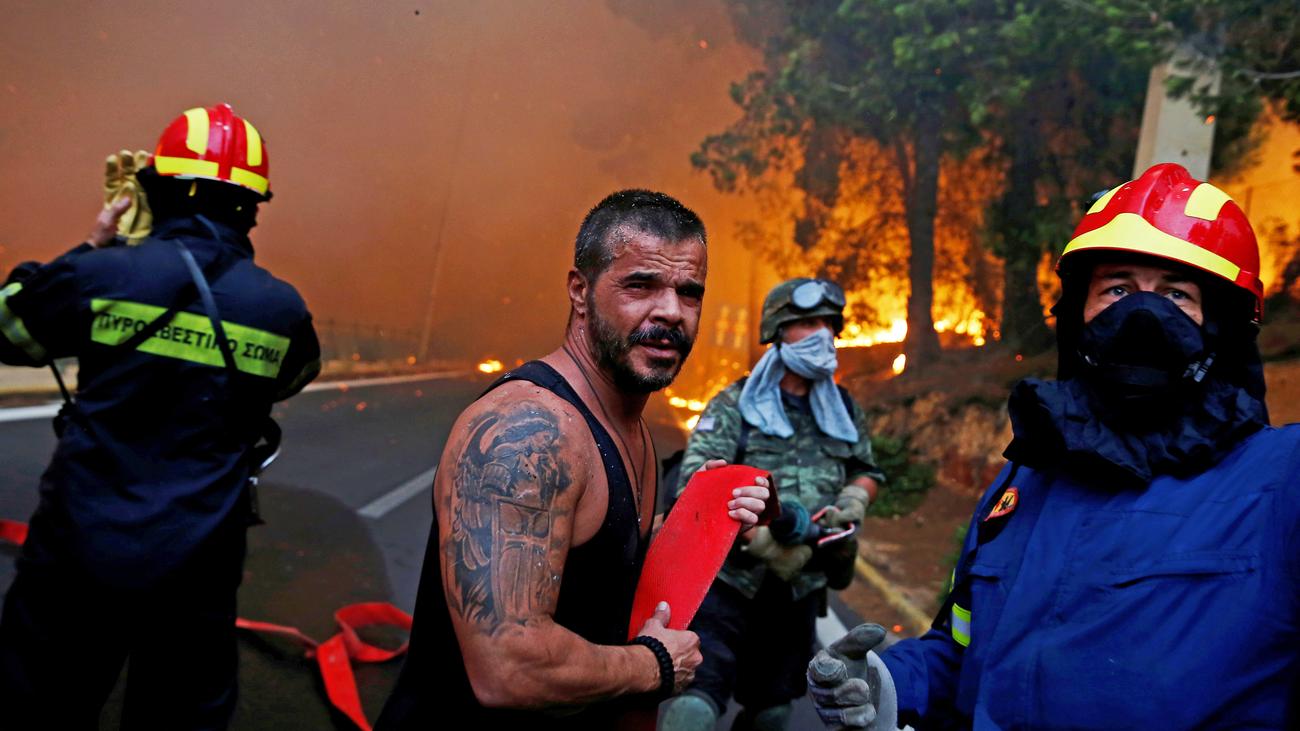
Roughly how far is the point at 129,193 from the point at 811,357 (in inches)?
103

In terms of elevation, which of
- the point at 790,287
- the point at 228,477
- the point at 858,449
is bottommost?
the point at 228,477

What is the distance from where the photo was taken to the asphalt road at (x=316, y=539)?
12.7 feet

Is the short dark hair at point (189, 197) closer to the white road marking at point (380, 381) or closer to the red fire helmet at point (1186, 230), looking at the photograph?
the red fire helmet at point (1186, 230)

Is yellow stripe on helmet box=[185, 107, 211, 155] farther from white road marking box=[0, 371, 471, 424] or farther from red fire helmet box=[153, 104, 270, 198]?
white road marking box=[0, 371, 471, 424]

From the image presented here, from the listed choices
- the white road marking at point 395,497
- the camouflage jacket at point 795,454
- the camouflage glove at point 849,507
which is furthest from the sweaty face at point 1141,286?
the white road marking at point 395,497

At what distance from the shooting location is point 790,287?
12.8 ft

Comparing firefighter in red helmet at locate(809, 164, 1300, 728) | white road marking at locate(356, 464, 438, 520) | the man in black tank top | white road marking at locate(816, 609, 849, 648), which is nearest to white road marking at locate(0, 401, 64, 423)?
white road marking at locate(356, 464, 438, 520)

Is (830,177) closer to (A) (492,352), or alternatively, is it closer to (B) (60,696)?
(B) (60,696)

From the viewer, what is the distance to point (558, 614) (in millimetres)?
1638

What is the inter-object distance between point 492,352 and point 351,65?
52.0 ft

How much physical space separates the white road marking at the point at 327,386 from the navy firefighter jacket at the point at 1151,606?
414cm

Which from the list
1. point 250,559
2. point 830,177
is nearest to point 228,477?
point 250,559

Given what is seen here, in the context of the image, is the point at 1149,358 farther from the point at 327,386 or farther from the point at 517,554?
the point at 327,386

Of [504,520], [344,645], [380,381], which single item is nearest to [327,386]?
[380,381]
